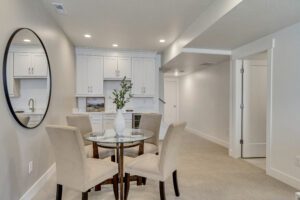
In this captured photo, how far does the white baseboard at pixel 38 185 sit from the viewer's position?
2351 millimetres

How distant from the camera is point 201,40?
3.42 m

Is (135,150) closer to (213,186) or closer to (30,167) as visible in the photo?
(213,186)

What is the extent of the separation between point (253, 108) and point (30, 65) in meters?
3.99

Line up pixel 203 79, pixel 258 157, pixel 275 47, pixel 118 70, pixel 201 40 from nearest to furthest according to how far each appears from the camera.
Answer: pixel 275 47
pixel 201 40
pixel 258 157
pixel 118 70
pixel 203 79

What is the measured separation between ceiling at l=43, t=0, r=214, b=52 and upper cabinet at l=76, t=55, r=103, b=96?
26.6 inches

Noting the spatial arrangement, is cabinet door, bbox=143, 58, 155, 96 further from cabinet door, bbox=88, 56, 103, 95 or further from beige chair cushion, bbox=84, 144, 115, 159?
beige chair cushion, bbox=84, 144, 115, 159

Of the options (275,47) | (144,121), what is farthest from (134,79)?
(275,47)

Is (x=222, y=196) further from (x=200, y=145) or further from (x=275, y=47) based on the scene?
(x=200, y=145)

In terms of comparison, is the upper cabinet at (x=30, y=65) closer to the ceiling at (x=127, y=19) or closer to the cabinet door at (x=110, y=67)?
the ceiling at (x=127, y=19)

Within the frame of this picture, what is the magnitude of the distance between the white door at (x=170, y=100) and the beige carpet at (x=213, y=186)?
16.0 feet

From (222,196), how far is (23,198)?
228 cm

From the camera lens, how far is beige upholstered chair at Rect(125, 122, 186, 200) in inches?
87.4

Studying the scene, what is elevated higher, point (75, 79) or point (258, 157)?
point (75, 79)

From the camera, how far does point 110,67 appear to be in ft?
17.4
